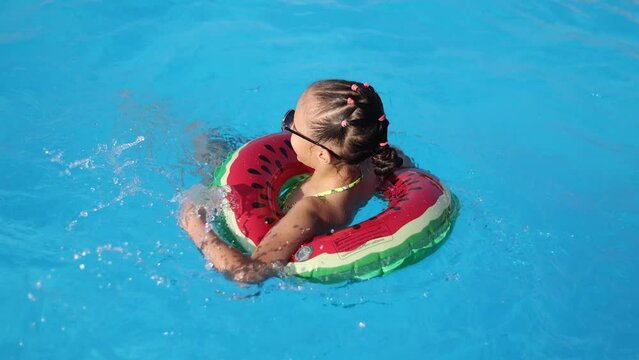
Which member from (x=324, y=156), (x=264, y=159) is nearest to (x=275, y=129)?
(x=264, y=159)

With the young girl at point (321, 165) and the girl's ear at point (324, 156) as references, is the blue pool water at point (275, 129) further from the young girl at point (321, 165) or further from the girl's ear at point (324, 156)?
the girl's ear at point (324, 156)

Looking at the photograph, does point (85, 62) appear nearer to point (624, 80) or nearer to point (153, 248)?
point (153, 248)

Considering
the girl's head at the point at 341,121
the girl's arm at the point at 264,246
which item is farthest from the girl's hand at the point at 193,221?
the girl's head at the point at 341,121

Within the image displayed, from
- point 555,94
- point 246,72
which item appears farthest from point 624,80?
point 246,72

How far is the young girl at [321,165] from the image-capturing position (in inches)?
131

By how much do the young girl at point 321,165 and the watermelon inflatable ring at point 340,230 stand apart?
0.12 m

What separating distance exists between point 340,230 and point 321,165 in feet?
1.25

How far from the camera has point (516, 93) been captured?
5863 mm

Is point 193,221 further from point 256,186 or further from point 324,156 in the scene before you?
point 324,156

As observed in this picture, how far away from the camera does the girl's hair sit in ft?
10.9

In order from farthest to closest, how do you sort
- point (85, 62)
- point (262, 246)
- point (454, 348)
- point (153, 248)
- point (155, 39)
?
point (155, 39) → point (85, 62) → point (153, 248) → point (454, 348) → point (262, 246)

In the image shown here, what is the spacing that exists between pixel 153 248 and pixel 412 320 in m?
1.63

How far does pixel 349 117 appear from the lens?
332 cm

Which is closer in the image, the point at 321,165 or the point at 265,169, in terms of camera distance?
the point at 321,165
